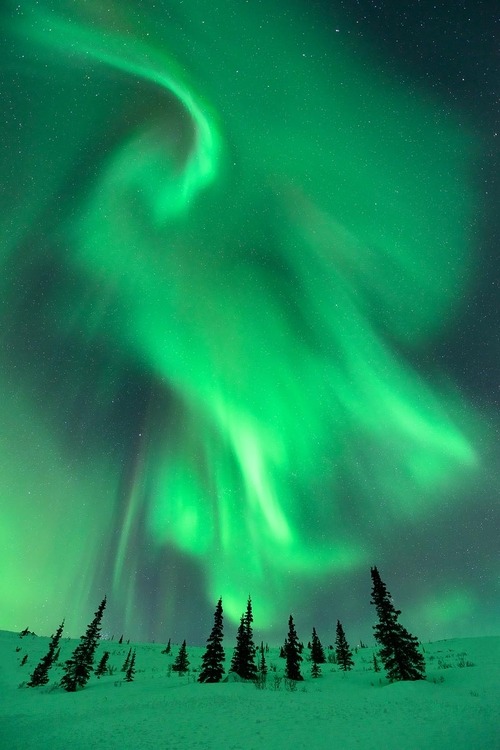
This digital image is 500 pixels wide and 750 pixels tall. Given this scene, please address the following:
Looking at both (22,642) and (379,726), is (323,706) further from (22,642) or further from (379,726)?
(22,642)

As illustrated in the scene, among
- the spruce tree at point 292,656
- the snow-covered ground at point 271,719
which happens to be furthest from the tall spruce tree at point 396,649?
the spruce tree at point 292,656

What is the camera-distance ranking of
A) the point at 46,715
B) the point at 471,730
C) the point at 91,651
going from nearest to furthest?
the point at 471,730
the point at 46,715
the point at 91,651

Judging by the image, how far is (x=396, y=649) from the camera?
34125mm

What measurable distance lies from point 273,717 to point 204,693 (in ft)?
31.6

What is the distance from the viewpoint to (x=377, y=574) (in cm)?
4044

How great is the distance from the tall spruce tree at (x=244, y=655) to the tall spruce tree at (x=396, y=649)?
1764cm

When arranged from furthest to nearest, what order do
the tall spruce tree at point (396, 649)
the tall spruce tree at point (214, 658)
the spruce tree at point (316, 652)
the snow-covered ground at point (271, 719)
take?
1. the spruce tree at point (316, 652)
2. the tall spruce tree at point (214, 658)
3. the tall spruce tree at point (396, 649)
4. the snow-covered ground at point (271, 719)

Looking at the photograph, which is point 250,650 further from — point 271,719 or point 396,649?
point 271,719

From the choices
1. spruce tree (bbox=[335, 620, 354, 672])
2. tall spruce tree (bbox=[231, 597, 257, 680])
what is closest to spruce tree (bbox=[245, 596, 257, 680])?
tall spruce tree (bbox=[231, 597, 257, 680])

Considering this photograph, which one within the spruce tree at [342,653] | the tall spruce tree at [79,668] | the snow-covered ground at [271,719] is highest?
the spruce tree at [342,653]

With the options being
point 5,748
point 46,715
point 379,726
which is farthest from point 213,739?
point 46,715

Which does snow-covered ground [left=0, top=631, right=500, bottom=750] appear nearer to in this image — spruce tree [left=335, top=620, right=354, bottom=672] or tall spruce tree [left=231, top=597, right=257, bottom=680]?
tall spruce tree [left=231, top=597, right=257, bottom=680]

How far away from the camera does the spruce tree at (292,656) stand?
45.2 m

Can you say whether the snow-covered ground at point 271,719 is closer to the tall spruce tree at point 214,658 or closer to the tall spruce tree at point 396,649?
the tall spruce tree at point 396,649
